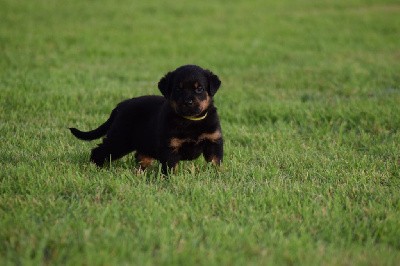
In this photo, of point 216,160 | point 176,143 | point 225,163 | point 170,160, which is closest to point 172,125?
point 176,143

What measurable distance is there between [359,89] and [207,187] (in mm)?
6046

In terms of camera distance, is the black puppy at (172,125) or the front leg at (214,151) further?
the front leg at (214,151)

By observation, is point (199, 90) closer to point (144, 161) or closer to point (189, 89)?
point (189, 89)

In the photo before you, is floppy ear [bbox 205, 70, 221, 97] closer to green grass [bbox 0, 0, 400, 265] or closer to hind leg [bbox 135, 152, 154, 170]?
green grass [bbox 0, 0, 400, 265]

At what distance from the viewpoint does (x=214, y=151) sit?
510 centimetres

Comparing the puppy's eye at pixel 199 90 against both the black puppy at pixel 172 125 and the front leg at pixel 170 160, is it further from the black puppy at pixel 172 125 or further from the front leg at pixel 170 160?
the front leg at pixel 170 160

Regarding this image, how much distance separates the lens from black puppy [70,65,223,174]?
4.94 m

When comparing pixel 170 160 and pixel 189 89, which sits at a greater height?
pixel 189 89

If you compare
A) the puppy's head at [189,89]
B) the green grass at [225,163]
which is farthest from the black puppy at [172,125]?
the green grass at [225,163]

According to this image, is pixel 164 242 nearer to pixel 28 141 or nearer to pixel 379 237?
pixel 379 237

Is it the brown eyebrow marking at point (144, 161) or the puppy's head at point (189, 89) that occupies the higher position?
the puppy's head at point (189, 89)

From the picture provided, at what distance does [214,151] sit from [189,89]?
0.63 metres

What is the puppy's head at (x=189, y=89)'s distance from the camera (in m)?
4.92

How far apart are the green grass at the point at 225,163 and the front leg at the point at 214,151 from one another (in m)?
0.12
